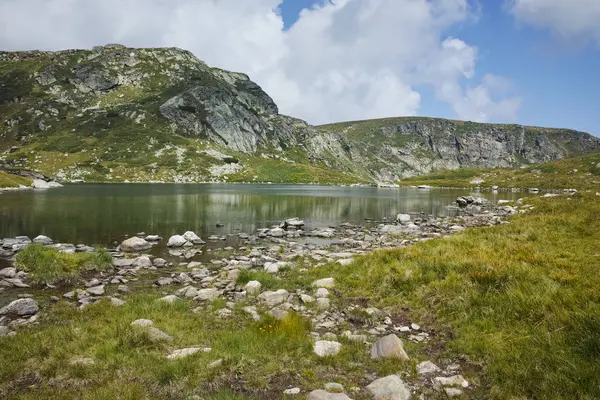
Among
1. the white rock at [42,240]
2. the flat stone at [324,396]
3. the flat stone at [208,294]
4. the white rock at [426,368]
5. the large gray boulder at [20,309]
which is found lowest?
the white rock at [42,240]

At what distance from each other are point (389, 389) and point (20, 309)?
44.7ft

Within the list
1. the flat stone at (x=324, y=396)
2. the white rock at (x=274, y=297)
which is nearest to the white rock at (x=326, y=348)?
the flat stone at (x=324, y=396)

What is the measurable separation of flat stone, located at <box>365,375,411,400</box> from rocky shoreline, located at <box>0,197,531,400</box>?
0.07 ft

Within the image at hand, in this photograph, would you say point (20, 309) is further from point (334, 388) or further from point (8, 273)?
point (334, 388)

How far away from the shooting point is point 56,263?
18453 millimetres

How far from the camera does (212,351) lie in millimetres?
9062

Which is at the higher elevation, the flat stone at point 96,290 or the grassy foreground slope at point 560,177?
the grassy foreground slope at point 560,177

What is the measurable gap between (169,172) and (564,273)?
570 ft

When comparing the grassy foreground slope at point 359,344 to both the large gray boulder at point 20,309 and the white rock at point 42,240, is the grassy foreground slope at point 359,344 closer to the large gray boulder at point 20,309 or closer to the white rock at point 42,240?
the large gray boulder at point 20,309

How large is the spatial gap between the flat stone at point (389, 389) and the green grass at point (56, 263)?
16766 millimetres

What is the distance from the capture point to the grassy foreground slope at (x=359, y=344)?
7383 mm

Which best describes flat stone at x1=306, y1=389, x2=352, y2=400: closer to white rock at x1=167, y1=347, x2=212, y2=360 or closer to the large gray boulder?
white rock at x1=167, y1=347, x2=212, y2=360

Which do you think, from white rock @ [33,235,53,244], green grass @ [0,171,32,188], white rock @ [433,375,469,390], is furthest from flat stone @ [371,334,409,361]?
green grass @ [0,171,32,188]

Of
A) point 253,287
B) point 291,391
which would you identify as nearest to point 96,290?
point 253,287
